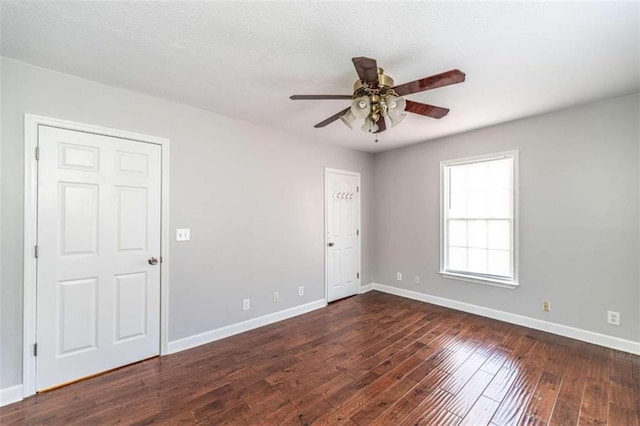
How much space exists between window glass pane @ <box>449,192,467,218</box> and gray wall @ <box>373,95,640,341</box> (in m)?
0.57

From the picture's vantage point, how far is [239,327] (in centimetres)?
314

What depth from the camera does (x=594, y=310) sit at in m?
2.80

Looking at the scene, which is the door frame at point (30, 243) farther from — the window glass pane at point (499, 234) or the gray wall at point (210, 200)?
the window glass pane at point (499, 234)

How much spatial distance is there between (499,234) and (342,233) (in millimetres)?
2190

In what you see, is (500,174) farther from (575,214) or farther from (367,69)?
(367,69)

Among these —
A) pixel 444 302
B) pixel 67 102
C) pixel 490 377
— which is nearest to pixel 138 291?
pixel 67 102

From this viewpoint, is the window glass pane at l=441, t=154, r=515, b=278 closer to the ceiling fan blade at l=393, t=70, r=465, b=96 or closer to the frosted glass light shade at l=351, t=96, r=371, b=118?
the ceiling fan blade at l=393, t=70, r=465, b=96

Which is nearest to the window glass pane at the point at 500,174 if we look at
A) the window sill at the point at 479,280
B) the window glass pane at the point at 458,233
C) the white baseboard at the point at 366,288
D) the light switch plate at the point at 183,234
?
the window glass pane at the point at 458,233

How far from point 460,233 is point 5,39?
4.85 m

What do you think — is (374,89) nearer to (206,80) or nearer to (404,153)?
(206,80)

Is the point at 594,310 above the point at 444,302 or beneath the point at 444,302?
above

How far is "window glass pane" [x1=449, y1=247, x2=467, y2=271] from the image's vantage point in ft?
12.6

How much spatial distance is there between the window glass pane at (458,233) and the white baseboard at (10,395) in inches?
186

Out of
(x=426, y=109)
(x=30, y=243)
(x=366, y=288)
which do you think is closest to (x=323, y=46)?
(x=426, y=109)
